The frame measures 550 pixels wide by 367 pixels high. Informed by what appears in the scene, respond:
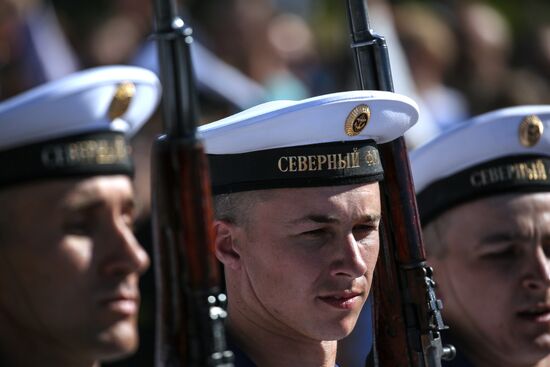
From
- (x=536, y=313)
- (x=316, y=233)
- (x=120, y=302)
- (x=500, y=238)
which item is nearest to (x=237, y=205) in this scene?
(x=316, y=233)

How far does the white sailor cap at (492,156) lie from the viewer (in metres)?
5.18

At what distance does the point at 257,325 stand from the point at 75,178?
2.68 feet

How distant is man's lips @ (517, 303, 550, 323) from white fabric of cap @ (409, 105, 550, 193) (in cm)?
61

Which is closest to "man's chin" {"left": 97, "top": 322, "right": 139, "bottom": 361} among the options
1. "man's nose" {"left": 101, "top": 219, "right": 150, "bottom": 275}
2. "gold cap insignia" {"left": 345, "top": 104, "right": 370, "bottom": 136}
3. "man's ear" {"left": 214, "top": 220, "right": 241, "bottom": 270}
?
"man's nose" {"left": 101, "top": 219, "right": 150, "bottom": 275}

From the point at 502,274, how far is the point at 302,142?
129cm

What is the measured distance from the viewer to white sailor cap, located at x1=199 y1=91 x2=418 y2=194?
415 cm

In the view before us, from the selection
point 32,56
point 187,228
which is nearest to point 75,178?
point 187,228

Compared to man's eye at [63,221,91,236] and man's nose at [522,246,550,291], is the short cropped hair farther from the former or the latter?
man's nose at [522,246,550,291]

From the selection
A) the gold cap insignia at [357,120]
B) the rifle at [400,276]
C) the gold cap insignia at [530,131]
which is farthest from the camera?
→ the gold cap insignia at [530,131]

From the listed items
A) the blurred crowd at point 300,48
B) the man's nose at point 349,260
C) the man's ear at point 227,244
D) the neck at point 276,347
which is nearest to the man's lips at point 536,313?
the neck at point 276,347

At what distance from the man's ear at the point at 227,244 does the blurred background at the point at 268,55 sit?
2.25 meters

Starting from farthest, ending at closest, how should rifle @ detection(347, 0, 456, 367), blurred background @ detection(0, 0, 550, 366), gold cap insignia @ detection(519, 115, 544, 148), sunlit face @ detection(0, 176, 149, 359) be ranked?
blurred background @ detection(0, 0, 550, 366) → gold cap insignia @ detection(519, 115, 544, 148) → rifle @ detection(347, 0, 456, 367) → sunlit face @ detection(0, 176, 149, 359)

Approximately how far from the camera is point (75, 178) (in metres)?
3.93

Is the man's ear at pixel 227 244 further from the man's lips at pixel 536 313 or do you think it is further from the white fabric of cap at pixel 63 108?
the man's lips at pixel 536 313
